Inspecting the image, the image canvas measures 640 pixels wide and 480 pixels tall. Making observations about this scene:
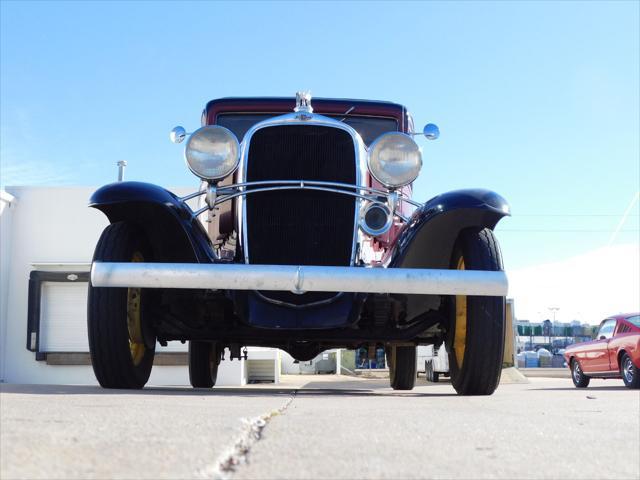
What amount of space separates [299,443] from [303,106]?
310 centimetres

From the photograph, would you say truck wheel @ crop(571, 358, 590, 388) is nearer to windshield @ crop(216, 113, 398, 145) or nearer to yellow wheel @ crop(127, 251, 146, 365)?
windshield @ crop(216, 113, 398, 145)

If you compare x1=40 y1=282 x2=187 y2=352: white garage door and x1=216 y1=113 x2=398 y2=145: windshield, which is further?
x1=40 y1=282 x2=187 y2=352: white garage door

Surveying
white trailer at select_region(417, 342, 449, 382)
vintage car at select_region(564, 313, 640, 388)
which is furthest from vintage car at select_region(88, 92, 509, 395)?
white trailer at select_region(417, 342, 449, 382)

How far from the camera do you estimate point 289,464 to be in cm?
146

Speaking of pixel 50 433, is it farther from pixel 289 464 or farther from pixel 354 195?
pixel 354 195

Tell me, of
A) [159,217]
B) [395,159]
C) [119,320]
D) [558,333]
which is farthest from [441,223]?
[558,333]

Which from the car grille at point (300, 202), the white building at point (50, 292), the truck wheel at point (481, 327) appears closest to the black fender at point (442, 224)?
the truck wheel at point (481, 327)

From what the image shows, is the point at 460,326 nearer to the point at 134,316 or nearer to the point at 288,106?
the point at 134,316

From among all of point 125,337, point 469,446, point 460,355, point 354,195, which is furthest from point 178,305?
point 469,446

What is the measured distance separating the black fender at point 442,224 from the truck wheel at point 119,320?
1386mm

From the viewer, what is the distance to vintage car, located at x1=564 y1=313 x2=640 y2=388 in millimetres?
10422

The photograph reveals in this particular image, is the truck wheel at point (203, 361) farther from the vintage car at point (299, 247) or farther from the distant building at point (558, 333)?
the distant building at point (558, 333)

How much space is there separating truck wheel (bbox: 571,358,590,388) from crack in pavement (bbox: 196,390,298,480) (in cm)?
1165

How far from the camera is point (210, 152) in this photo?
4.07 meters
